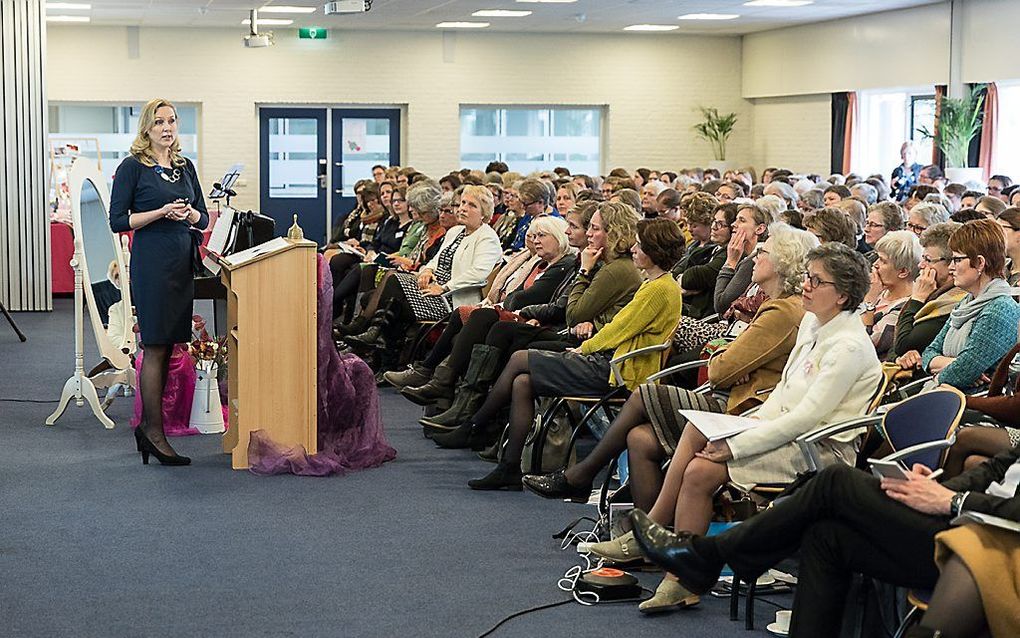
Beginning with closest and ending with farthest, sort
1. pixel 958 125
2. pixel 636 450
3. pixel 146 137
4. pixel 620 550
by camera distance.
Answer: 1. pixel 620 550
2. pixel 636 450
3. pixel 146 137
4. pixel 958 125

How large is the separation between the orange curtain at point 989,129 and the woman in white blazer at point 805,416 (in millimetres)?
10910

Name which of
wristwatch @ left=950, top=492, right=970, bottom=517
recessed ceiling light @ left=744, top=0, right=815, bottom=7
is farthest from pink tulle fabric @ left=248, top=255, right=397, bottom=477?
recessed ceiling light @ left=744, top=0, right=815, bottom=7

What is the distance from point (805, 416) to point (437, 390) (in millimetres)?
2934

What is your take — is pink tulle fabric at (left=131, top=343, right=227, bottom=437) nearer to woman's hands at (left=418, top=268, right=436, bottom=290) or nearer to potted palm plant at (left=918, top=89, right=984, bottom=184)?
woman's hands at (left=418, top=268, right=436, bottom=290)

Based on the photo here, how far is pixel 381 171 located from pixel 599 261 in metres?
7.68

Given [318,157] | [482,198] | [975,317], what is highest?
[318,157]

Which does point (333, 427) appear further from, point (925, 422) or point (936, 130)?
point (936, 130)

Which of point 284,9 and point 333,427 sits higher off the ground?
point 284,9

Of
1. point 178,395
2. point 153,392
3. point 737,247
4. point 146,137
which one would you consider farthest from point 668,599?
point 178,395

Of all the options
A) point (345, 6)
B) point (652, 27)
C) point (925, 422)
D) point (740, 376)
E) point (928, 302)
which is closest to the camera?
point (925, 422)

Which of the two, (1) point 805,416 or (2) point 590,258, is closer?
(1) point 805,416

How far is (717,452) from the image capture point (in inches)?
161

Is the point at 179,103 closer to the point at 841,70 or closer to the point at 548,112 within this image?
the point at 548,112

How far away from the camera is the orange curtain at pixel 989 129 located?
1427 centimetres
